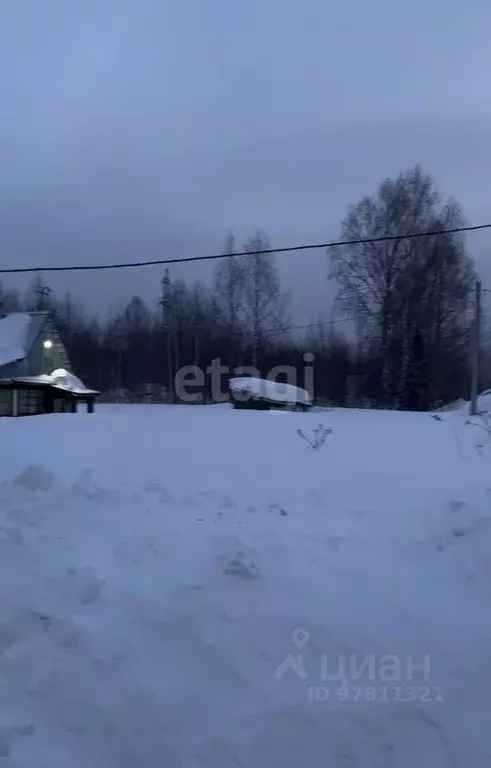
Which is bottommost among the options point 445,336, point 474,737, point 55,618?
point 474,737

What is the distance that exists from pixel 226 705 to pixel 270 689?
262mm

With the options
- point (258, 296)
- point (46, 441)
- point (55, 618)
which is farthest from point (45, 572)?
point (258, 296)

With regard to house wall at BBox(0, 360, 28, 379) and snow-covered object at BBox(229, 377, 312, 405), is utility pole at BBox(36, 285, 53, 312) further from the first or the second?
snow-covered object at BBox(229, 377, 312, 405)

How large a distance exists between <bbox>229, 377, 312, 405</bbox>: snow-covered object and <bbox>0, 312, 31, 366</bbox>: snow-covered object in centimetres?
1039

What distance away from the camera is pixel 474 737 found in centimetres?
297

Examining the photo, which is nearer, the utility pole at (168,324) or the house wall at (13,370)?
the house wall at (13,370)

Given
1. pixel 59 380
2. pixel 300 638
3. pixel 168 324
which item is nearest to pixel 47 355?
pixel 59 380

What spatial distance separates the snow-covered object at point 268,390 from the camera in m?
30.5

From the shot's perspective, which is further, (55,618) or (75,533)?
(75,533)

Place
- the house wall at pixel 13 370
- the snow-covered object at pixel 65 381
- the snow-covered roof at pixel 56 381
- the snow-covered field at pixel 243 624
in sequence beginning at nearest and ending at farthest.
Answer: the snow-covered field at pixel 243 624, the snow-covered roof at pixel 56 381, the house wall at pixel 13 370, the snow-covered object at pixel 65 381

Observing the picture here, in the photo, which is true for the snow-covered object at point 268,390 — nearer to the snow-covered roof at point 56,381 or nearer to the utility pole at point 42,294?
the snow-covered roof at point 56,381

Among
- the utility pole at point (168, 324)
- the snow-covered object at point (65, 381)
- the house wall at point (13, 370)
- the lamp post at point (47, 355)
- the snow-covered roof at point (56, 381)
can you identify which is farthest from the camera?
the utility pole at point (168, 324)

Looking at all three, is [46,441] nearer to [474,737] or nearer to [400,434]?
[400,434]

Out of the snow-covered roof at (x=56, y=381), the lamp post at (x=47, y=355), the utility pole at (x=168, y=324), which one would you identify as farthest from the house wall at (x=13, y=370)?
the utility pole at (x=168, y=324)
